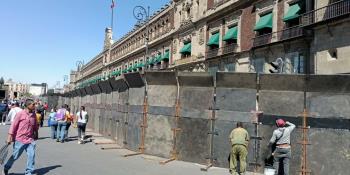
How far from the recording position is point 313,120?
9.59 m

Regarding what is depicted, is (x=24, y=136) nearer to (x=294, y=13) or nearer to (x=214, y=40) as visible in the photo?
(x=294, y=13)

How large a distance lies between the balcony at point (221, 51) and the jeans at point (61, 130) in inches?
733

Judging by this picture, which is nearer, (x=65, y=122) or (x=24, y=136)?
(x=24, y=136)

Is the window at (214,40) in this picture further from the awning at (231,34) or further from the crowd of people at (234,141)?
the crowd of people at (234,141)

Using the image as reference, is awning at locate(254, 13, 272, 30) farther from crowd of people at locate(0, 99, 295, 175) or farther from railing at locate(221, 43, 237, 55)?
crowd of people at locate(0, 99, 295, 175)

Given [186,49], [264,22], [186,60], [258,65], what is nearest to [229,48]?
[258,65]

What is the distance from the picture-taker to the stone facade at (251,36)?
70.7ft

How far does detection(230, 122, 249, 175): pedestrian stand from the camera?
9492 mm

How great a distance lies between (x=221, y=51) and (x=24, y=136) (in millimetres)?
27721

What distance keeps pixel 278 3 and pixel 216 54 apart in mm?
9323

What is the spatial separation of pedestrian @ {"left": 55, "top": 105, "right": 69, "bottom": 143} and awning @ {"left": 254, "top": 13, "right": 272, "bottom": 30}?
16406 mm

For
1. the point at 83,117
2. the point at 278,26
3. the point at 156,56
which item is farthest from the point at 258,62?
the point at 156,56

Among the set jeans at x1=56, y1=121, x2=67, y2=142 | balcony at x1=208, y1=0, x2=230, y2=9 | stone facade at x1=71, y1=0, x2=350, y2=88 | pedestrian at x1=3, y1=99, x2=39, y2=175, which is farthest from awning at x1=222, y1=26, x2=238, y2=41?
pedestrian at x1=3, y1=99, x2=39, y2=175

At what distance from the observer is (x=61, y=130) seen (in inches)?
684
